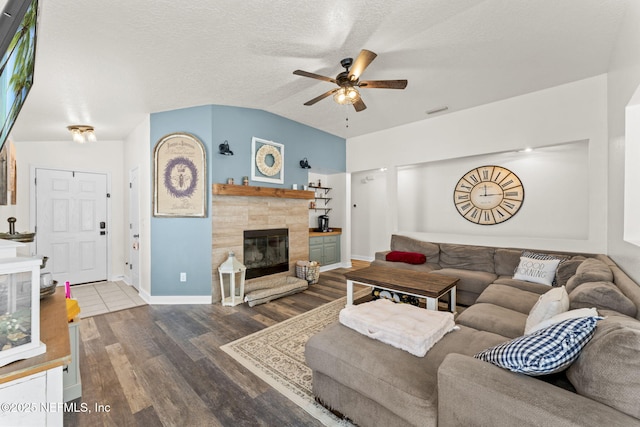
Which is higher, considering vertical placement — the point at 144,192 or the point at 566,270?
the point at 144,192

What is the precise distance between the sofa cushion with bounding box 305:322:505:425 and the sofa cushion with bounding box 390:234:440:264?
2570 millimetres

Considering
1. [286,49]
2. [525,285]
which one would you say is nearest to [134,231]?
[286,49]

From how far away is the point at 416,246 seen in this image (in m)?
4.48

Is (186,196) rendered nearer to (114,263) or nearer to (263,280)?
(263,280)

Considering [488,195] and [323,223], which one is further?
[323,223]

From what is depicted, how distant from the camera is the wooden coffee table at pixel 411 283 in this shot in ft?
8.80

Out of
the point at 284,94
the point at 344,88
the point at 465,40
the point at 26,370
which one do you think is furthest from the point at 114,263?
the point at 465,40

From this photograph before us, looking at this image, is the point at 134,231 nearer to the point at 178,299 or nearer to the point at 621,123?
the point at 178,299

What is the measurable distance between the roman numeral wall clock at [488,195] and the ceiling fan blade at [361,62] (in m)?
3.20

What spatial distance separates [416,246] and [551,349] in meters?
3.48

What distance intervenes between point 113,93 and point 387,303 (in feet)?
12.3

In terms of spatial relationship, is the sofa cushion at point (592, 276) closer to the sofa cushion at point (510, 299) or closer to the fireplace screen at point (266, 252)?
the sofa cushion at point (510, 299)

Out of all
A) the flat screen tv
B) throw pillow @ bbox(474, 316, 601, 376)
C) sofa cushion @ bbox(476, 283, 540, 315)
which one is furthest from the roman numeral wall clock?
the flat screen tv

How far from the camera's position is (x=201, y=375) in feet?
6.85
